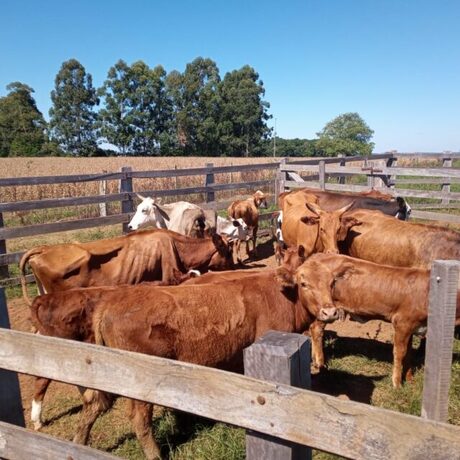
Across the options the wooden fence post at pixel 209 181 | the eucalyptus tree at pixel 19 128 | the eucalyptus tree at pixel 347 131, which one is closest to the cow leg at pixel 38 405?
the wooden fence post at pixel 209 181

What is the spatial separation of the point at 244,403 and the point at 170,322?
1.97m

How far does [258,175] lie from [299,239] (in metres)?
15.4

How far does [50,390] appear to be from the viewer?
475cm

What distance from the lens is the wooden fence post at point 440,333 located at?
2619 millimetres

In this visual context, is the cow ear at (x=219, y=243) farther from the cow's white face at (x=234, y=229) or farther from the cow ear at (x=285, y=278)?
the cow's white face at (x=234, y=229)

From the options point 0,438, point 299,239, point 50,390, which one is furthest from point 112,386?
point 299,239

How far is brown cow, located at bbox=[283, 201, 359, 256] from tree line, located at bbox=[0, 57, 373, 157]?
175 feet

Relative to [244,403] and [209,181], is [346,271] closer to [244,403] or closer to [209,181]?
[244,403]

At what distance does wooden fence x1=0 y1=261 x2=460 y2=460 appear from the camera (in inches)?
51.2

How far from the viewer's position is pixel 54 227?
827 centimetres

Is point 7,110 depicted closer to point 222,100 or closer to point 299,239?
point 222,100

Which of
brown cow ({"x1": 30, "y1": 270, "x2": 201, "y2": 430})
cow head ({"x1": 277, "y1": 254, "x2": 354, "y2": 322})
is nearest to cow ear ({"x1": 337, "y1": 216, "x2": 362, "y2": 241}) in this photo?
cow head ({"x1": 277, "y1": 254, "x2": 354, "y2": 322})

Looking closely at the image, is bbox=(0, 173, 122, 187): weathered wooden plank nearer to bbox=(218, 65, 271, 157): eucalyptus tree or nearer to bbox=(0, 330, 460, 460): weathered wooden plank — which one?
bbox=(0, 330, 460, 460): weathered wooden plank

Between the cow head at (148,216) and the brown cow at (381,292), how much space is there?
523 cm
